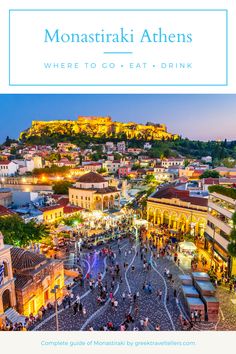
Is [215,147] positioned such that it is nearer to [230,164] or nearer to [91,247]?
[230,164]

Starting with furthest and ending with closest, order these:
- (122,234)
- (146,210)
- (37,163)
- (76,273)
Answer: (37,163), (146,210), (122,234), (76,273)

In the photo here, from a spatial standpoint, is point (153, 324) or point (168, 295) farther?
point (168, 295)

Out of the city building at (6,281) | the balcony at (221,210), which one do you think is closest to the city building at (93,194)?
the balcony at (221,210)

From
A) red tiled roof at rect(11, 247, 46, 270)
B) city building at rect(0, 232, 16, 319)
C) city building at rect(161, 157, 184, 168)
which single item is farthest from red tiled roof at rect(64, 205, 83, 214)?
city building at rect(161, 157, 184, 168)

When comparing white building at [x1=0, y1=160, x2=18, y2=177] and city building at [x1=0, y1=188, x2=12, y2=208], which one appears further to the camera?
white building at [x1=0, y1=160, x2=18, y2=177]

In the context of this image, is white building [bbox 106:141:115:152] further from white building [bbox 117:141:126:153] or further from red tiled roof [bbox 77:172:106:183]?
red tiled roof [bbox 77:172:106:183]

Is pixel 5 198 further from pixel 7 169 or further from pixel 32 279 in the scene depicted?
pixel 32 279
